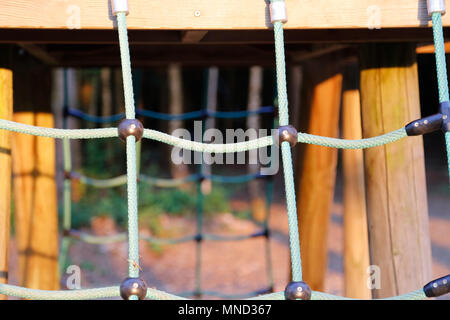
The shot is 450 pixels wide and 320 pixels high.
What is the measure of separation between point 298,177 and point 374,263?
2.02ft

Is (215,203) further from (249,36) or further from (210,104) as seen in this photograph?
(249,36)

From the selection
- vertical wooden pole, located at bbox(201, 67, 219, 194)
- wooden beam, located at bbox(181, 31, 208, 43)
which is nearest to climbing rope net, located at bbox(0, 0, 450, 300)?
wooden beam, located at bbox(181, 31, 208, 43)

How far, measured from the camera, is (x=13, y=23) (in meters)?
0.85

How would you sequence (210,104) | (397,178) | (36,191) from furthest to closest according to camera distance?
(210,104) → (36,191) → (397,178)

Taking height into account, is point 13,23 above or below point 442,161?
below

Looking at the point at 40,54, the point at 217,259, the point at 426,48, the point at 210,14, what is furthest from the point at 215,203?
the point at 210,14

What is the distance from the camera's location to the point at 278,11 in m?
0.86

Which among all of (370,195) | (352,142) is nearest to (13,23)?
(352,142)

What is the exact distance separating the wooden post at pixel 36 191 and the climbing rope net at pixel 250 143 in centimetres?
73

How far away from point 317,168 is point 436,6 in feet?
2.76

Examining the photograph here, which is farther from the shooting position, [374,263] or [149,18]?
[374,263]

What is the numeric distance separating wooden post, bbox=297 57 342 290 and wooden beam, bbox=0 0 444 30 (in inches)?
26.3

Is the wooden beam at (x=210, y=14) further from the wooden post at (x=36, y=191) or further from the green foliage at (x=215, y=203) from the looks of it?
the green foliage at (x=215, y=203)
